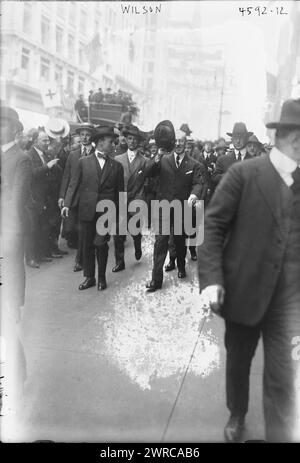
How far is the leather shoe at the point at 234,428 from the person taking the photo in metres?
2.53

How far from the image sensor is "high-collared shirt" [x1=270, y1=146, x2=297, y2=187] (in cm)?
238

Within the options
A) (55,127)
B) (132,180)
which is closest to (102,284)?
(132,180)

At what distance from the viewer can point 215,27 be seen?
341cm

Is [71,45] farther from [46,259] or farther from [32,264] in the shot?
[46,259]

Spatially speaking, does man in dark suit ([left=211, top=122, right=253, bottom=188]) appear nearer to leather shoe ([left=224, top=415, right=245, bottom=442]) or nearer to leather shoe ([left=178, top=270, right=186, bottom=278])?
leather shoe ([left=178, top=270, right=186, bottom=278])

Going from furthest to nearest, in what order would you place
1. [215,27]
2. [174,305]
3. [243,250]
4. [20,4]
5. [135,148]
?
1. [135,148]
2. [174,305]
3. [215,27]
4. [20,4]
5. [243,250]

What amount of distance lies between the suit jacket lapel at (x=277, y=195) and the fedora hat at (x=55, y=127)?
4908mm

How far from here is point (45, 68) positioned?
3275 millimetres

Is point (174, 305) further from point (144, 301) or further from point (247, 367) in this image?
point (247, 367)

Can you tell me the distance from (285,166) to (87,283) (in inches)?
122

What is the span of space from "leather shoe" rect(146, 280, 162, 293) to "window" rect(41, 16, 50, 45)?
266 centimetres
